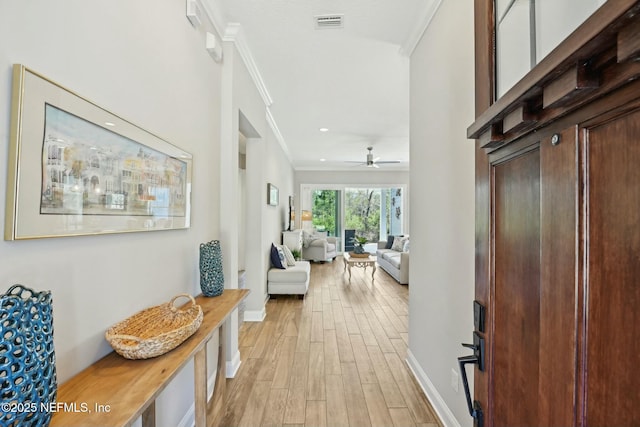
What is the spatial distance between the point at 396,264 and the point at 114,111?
569 cm

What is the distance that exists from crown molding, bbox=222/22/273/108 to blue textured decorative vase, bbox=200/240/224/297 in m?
1.74

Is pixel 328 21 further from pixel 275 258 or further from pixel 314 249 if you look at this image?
pixel 314 249

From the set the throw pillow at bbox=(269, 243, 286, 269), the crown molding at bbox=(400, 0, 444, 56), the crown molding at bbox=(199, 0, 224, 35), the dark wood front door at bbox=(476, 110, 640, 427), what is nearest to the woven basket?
the dark wood front door at bbox=(476, 110, 640, 427)

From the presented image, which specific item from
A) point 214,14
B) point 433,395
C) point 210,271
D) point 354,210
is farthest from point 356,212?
point 210,271

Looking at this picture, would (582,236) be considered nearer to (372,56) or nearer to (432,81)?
(432,81)

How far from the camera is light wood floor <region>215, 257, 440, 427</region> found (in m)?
2.00

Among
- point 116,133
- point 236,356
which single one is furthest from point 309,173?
point 116,133

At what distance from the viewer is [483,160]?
0.93 metres

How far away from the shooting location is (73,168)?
956 mm

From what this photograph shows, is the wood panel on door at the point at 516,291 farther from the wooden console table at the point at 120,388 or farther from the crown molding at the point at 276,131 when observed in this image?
the crown molding at the point at 276,131

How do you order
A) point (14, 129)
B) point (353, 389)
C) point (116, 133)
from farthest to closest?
point (353, 389) → point (116, 133) → point (14, 129)

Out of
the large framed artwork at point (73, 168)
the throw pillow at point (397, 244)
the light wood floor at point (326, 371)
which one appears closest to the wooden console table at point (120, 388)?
the large framed artwork at point (73, 168)

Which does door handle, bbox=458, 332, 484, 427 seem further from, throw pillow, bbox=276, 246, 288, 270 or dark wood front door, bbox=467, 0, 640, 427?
throw pillow, bbox=276, 246, 288, 270

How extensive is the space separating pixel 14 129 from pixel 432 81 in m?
2.23
